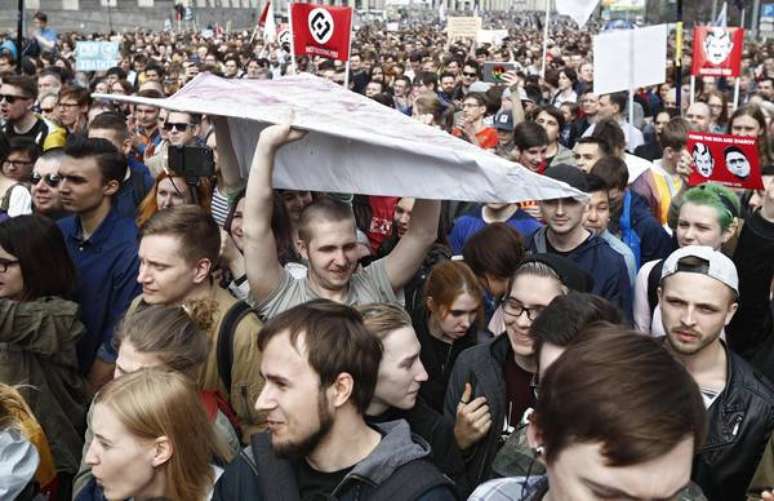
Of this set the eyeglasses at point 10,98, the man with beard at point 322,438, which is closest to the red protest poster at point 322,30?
the eyeglasses at point 10,98

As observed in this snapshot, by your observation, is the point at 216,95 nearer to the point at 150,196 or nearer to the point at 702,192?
the point at 150,196

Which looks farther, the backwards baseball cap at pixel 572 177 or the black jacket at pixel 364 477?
the backwards baseball cap at pixel 572 177

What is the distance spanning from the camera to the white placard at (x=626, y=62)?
10.5 meters

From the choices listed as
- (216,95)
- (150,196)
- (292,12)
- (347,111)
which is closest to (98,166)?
(150,196)

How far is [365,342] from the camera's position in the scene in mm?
2928

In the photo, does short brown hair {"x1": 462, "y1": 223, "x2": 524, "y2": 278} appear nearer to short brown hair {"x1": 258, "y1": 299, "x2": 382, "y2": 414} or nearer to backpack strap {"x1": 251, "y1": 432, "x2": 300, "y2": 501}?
short brown hair {"x1": 258, "y1": 299, "x2": 382, "y2": 414}

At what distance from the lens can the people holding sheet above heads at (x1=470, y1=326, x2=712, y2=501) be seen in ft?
6.54

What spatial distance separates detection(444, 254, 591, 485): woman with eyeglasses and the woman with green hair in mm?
1126

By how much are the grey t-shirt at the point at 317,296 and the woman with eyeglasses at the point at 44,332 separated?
0.78 metres

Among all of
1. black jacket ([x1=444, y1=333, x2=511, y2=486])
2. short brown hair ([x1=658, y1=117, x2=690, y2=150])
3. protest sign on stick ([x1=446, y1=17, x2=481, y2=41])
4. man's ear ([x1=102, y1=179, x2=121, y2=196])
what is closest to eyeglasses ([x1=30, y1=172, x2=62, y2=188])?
man's ear ([x1=102, y1=179, x2=121, y2=196])

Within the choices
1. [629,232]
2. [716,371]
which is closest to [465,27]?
[629,232]

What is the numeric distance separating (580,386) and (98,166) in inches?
151

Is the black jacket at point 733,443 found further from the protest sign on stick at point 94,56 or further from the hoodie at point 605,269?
the protest sign on stick at point 94,56

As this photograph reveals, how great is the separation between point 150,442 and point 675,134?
6111mm
